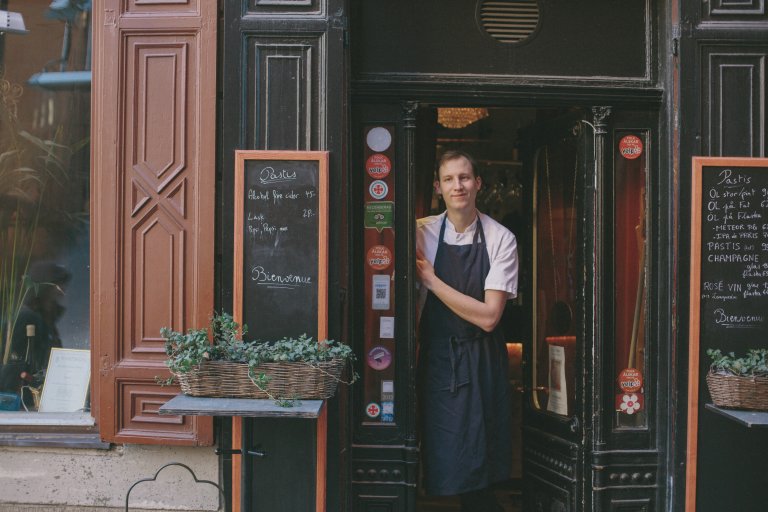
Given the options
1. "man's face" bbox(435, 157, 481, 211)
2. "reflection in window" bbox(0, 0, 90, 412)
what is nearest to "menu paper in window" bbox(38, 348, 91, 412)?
"reflection in window" bbox(0, 0, 90, 412)

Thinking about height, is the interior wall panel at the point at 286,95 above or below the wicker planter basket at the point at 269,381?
above

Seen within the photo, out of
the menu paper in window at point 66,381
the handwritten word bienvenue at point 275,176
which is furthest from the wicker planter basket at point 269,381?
the menu paper in window at point 66,381

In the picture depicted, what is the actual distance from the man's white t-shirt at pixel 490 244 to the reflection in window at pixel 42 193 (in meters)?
2.30

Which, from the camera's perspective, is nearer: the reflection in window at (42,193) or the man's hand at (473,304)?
the man's hand at (473,304)

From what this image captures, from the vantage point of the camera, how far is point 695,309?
15.1 ft

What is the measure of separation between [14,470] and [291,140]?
2.80 m

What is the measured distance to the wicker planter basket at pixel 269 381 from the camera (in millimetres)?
4102

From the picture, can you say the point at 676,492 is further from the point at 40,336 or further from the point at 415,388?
the point at 40,336

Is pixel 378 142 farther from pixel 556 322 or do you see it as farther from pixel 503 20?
pixel 556 322

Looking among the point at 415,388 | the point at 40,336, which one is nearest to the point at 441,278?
the point at 415,388

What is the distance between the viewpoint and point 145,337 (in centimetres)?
497

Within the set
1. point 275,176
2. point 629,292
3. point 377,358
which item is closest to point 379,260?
point 377,358

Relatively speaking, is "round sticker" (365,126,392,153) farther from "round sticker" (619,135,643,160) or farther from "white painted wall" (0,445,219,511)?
"white painted wall" (0,445,219,511)

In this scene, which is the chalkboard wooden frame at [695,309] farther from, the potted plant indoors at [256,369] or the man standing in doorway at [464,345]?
the potted plant indoors at [256,369]
